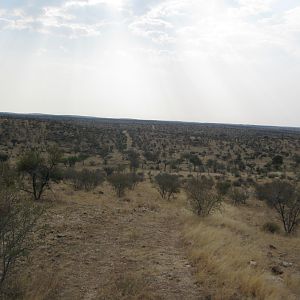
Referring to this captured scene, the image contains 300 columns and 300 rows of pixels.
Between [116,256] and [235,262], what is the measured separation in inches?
136

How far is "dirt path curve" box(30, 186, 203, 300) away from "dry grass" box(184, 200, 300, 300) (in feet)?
1.60

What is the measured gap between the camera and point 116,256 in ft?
38.8

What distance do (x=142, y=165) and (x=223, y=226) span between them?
3535 centimetres

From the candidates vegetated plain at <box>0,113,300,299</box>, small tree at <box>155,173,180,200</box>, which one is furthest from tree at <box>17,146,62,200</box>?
small tree at <box>155,173,180,200</box>

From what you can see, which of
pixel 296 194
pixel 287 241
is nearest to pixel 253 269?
pixel 287 241

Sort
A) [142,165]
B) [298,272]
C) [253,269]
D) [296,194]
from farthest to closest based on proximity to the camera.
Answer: [142,165]
[296,194]
[298,272]
[253,269]

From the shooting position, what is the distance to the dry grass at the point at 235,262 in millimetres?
9555

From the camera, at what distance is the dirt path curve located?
9156 mm

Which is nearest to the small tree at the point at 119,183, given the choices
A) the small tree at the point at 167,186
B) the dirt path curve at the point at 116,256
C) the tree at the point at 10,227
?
the small tree at the point at 167,186

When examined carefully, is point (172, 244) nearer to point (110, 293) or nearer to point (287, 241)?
point (110, 293)

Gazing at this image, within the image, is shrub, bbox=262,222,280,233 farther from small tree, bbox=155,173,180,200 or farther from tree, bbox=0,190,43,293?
tree, bbox=0,190,43,293

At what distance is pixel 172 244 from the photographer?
13688mm

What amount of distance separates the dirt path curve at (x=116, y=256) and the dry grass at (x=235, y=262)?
487mm

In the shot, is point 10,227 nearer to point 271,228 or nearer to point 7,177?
point 7,177
